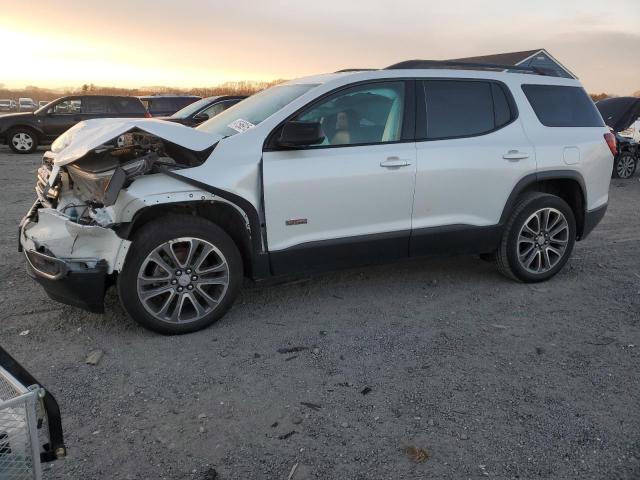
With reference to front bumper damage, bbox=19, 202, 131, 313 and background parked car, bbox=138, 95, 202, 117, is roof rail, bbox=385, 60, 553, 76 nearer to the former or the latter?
front bumper damage, bbox=19, 202, 131, 313

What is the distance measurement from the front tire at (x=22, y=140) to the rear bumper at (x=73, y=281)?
547 inches

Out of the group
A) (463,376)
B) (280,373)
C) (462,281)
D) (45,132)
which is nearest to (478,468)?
(463,376)

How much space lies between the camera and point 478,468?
8.38 ft

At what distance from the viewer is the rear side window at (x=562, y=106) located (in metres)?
4.95

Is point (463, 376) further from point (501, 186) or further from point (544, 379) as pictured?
point (501, 186)

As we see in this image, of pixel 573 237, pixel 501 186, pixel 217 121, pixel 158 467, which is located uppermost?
pixel 217 121

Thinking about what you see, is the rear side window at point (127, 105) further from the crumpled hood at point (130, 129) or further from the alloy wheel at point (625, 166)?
the crumpled hood at point (130, 129)

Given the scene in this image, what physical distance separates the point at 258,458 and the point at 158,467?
468 mm

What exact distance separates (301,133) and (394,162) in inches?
33.3

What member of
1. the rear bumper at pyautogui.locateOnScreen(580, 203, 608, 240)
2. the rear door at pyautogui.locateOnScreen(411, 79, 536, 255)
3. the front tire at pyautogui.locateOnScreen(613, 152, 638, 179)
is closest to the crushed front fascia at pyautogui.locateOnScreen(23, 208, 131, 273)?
the rear door at pyautogui.locateOnScreen(411, 79, 536, 255)

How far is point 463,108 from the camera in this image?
15.1ft

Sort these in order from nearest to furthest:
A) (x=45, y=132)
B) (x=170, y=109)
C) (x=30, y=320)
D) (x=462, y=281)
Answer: (x=30, y=320) < (x=462, y=281) < (x=45, y=132) < (x=170, y=109)

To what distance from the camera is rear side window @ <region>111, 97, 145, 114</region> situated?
16.1 m

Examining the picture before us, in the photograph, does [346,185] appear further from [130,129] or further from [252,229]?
[130,129]
